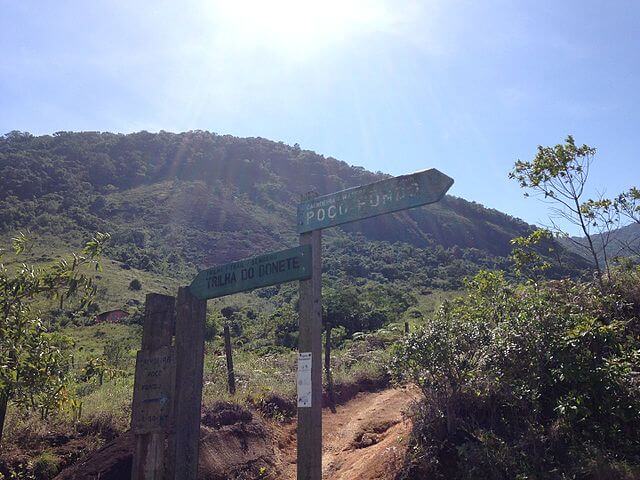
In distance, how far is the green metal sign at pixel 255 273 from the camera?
4.72 metres

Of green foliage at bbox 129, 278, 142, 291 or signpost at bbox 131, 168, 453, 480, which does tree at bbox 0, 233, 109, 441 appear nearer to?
signpost at bbox 131, 168, 453, 480

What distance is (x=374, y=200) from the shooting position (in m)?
4.57

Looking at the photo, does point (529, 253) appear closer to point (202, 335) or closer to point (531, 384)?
point (531, 384)

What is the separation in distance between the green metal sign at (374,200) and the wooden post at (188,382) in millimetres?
1419

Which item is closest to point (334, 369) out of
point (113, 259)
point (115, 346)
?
point (115, 346)

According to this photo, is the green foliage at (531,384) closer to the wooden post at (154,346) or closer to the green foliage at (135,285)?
the wooden post at (154,346)

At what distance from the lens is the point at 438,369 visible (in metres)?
6.83

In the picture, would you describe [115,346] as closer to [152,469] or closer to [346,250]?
[152,469]

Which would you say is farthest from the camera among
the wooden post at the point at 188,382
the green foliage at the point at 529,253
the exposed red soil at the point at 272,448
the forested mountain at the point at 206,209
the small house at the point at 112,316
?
the forested mountain at the point at 206,209

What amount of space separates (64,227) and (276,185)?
3537 centimetres

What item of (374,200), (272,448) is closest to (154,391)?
(374,200)

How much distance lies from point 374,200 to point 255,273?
127cm

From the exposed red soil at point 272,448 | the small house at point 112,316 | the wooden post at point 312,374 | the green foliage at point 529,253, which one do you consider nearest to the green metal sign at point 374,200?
the wooden post at point 312,374

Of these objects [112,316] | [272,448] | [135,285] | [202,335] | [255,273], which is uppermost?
[135,285]
